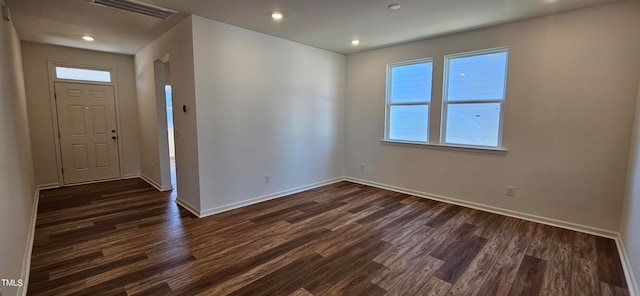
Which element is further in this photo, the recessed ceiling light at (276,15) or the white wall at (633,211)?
the recessed ceiling light at (276,15)

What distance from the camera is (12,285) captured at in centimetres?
168

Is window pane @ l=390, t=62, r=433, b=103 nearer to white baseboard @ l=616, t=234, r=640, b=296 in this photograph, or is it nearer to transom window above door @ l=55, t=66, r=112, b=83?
white baseboard @ l=616, t=234, r=640, b=296

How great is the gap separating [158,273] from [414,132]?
3.85 metres

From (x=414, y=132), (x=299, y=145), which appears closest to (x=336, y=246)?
(x=299, y=145)

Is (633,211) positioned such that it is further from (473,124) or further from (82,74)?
(82,74)

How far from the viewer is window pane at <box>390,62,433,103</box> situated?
4.32m

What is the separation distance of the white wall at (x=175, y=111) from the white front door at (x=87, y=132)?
0.72 meters

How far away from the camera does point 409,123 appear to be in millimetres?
4594

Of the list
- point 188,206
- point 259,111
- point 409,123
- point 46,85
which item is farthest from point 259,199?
point 46,85

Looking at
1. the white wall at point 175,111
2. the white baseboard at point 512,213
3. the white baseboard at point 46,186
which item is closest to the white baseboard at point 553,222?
the white baseboard at point 512,213

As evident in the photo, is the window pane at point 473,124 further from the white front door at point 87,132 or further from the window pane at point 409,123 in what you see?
the white front door at point 87,132

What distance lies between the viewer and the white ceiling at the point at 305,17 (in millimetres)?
2881

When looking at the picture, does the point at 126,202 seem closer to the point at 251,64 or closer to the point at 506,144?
the point at 251,64

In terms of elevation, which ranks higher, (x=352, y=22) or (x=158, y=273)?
(x=352, y=22)
